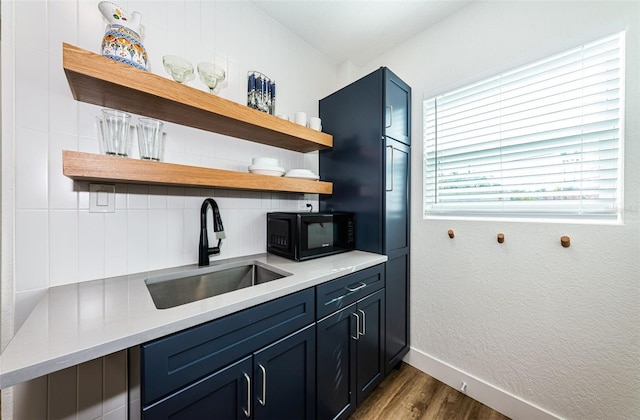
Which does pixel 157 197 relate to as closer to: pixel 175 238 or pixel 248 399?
pixel 175 238


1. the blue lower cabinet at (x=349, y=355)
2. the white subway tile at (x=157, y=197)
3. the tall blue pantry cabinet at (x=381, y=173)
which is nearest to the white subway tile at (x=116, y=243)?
the white subway tile at (x=157, y=197)

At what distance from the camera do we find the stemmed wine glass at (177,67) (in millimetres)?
1143

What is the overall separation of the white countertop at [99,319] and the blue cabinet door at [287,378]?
0.73 feet

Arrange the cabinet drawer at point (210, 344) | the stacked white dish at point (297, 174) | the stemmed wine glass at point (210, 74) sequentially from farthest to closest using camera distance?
the stacked white dish at point (297, 174)
the stemmed wine glass at point (210, 74)
the cabinet drawer at point (210, 344)

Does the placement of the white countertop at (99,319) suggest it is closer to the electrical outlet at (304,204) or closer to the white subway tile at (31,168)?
the white subway tile at (31,168)

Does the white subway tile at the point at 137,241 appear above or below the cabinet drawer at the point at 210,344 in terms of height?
above

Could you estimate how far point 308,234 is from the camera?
1.44 metres

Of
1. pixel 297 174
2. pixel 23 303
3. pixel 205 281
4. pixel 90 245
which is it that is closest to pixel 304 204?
pixel 297 174

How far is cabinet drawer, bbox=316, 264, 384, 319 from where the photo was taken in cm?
113

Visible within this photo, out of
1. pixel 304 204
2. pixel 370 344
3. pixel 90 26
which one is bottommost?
pixel 370 344

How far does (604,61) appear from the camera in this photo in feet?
3.66

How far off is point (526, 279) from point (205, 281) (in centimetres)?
181

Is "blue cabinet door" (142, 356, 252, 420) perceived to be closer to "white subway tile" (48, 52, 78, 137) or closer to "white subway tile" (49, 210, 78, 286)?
"white subway tile" (49, 210, 78, 286)

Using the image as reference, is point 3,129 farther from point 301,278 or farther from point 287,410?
point 287,410
